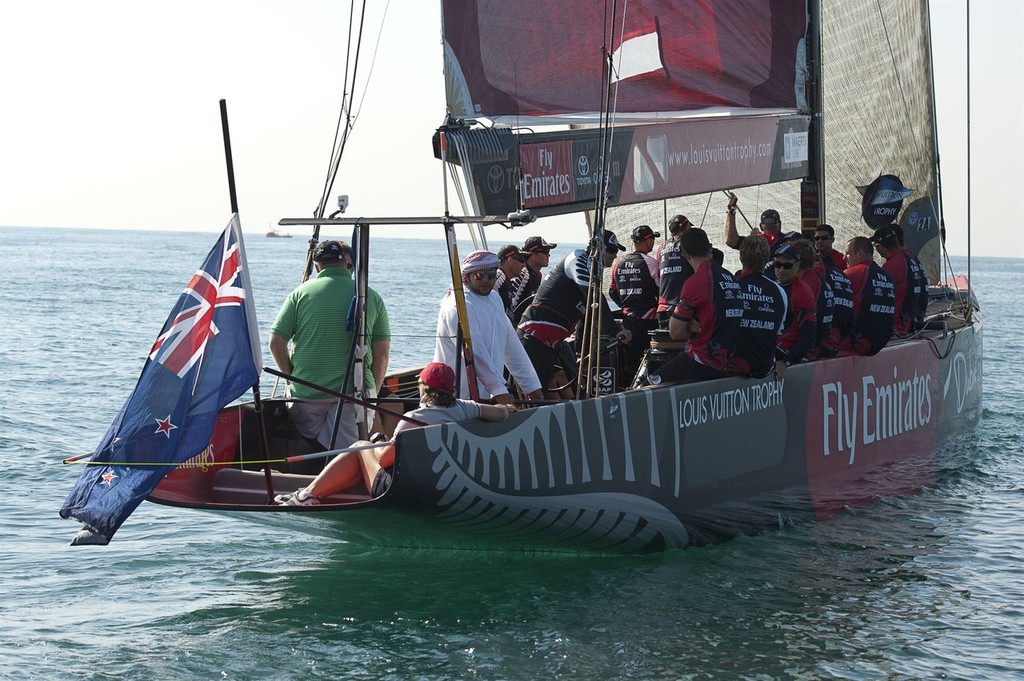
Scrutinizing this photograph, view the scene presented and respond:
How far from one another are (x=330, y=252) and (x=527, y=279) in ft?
7.55

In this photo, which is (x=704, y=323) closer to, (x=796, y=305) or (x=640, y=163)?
(x=796, y=305)

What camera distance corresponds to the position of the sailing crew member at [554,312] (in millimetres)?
7715

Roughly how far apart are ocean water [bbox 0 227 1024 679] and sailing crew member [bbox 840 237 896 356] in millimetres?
1131

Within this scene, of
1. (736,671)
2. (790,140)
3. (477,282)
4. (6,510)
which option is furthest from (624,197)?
(6,510)

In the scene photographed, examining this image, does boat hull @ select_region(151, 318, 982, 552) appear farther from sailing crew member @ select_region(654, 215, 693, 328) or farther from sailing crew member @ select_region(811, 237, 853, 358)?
sailing crew member @ select_region(654, 215, 693, 328)

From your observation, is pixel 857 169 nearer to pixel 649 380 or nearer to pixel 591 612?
pixel 649 380

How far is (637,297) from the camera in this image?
834 centimetres

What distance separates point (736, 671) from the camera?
18.5 ft

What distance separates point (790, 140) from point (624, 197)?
2.33 m

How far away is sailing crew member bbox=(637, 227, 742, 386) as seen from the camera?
7238 millimetres

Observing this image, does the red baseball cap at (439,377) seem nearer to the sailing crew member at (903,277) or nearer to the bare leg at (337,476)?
the bare leg at (337,476)

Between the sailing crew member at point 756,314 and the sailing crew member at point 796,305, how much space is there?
0.48 metres

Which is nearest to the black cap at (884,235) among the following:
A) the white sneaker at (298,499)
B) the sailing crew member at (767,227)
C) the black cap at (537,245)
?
the sailing crew member at (767,227)

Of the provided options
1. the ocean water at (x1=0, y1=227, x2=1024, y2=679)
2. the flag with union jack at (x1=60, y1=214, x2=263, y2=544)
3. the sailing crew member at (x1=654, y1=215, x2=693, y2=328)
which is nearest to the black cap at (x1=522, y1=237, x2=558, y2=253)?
the sailing crew member at (x1=654, y1=215, x2=693, y2=328)
